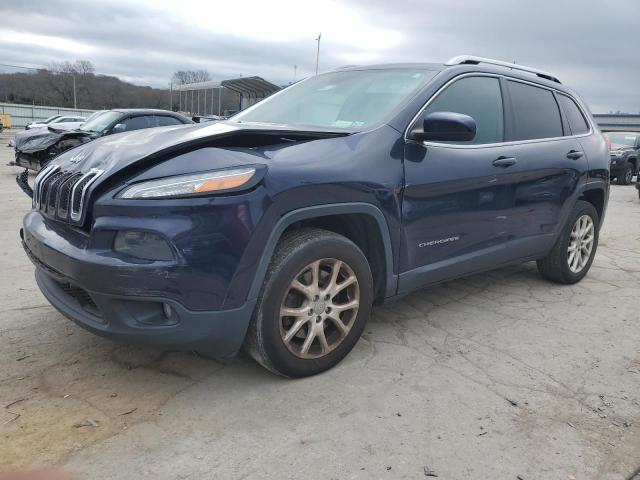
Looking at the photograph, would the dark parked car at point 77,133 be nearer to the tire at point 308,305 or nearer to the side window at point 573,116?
the side window at point 573,116

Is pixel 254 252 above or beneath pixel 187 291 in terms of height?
above

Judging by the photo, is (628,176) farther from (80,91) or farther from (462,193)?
(80,91)

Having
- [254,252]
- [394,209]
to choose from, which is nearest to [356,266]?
[394,209]

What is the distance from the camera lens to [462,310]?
13.5 ft

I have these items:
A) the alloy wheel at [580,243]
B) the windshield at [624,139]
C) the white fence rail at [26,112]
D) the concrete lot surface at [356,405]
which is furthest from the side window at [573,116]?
the white fence rail at [26,112]

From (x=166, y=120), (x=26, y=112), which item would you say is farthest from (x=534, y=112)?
(x=26, y=112)

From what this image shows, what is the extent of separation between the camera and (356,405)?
2684 millimetres

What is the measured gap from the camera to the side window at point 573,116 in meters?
4.75

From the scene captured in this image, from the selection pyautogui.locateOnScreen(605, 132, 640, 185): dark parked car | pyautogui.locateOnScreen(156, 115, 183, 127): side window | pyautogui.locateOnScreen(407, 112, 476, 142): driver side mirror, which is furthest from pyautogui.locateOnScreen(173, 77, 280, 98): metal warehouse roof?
pyautogui.locateOnScreen(407, 112, 476, 142): driver side mirror

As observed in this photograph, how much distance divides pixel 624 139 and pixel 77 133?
16.8 m

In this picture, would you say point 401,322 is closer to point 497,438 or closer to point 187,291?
point 497,438

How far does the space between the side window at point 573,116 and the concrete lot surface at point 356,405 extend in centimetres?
176

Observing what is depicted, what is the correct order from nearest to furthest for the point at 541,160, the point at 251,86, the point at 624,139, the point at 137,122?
the point at 541,160, the point at 137,122, the point at 624,139, the point at 251,86

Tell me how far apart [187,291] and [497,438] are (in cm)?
155
